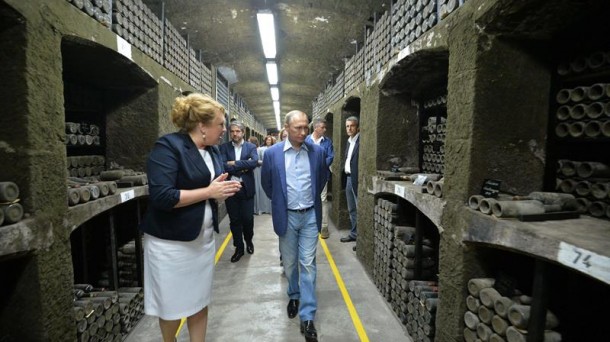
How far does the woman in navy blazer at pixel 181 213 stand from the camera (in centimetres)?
202

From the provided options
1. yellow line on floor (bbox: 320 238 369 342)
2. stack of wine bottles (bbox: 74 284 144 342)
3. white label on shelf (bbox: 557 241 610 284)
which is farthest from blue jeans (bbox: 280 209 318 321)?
white label on shelf (bbox: 557 241 610 284)

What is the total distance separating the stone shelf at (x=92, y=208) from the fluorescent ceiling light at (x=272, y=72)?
6035mm

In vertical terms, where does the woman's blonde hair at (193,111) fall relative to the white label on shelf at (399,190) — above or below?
above

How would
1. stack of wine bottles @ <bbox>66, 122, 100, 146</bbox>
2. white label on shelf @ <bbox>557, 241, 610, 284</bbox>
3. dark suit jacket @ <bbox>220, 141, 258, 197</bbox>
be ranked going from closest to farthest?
white label on shelf @ <bbox>557, 241, 610, 284</bbox> < stack of wine bottles @ <bbox>66, 122, 100, 146</bbox> < dark suit jacket @ <bbox>220, 141, 258, 197</bbox>

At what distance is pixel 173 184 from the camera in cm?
201

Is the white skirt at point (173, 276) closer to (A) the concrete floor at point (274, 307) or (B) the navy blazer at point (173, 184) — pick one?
(B) the navy blazer at point (173, 184)

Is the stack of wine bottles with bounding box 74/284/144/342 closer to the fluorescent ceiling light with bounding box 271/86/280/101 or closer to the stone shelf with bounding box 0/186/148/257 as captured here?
the stone shelf with bounding box 0/186/148/257

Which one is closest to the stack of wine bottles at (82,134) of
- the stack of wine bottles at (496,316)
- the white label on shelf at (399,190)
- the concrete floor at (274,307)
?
the concrete floor at (274,307)

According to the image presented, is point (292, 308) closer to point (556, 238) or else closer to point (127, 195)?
point (127, 195)

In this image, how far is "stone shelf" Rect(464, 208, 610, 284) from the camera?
4.89ft

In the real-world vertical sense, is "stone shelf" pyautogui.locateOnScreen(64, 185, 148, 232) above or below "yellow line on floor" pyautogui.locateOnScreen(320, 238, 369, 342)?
above

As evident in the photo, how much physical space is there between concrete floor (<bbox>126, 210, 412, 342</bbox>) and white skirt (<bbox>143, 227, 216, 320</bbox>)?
1201 millimetres

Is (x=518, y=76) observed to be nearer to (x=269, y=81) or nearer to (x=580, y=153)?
(x=580, y=153)

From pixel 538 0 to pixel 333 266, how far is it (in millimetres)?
4156
